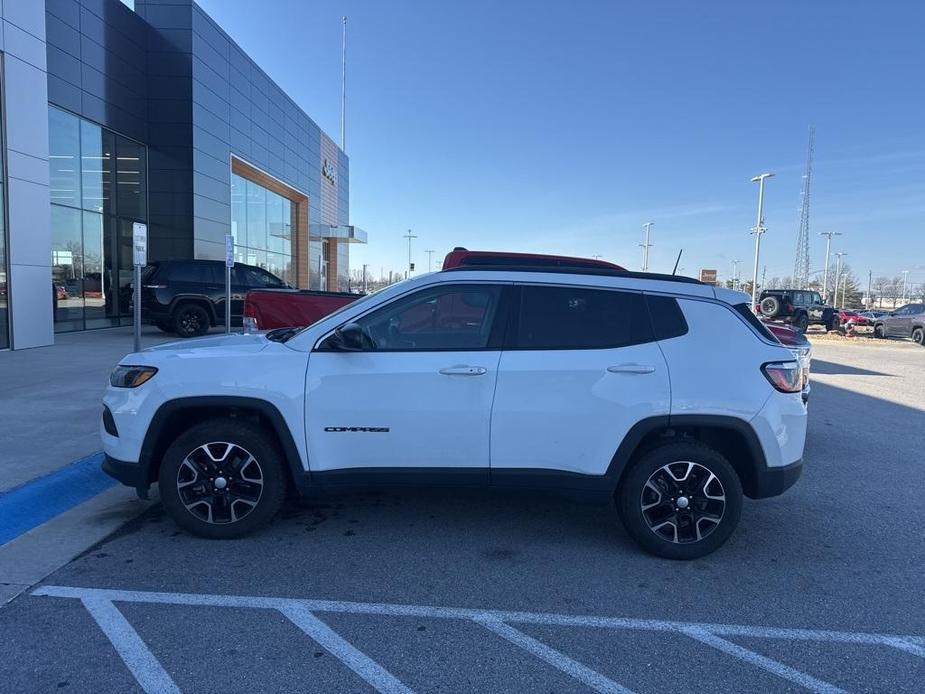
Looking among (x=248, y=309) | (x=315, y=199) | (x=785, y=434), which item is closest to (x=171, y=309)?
(x=248, y=309)

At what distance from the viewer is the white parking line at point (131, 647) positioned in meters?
2.66

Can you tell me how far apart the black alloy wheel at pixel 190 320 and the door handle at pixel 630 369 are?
13.9 metres

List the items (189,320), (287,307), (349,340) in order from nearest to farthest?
(349,340), (287,307), (189,320)

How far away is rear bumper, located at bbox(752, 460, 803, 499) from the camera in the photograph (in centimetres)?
392

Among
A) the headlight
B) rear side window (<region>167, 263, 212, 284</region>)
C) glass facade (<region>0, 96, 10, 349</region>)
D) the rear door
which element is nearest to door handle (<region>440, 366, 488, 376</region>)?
the rear door

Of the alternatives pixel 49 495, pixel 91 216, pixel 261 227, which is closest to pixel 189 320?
pixel 91 216

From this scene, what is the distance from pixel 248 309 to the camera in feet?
27.3

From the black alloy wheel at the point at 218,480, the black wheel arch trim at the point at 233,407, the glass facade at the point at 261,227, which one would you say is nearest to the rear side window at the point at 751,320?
the black wheel arch trim at the point at 233,407

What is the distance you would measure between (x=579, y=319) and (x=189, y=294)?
13903mm

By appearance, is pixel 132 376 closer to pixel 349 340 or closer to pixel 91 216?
pixel 349 340

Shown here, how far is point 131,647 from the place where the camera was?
2914 mm

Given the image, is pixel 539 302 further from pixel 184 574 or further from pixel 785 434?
pixel 184 574

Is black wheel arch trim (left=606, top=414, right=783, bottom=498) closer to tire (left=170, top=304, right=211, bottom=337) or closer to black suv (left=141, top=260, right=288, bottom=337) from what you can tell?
black suv (left=141, top=260, right=288, bottom=337)

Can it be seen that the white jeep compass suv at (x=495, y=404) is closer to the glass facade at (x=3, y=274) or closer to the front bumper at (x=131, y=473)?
the front bumper at (x=131, y=473)
